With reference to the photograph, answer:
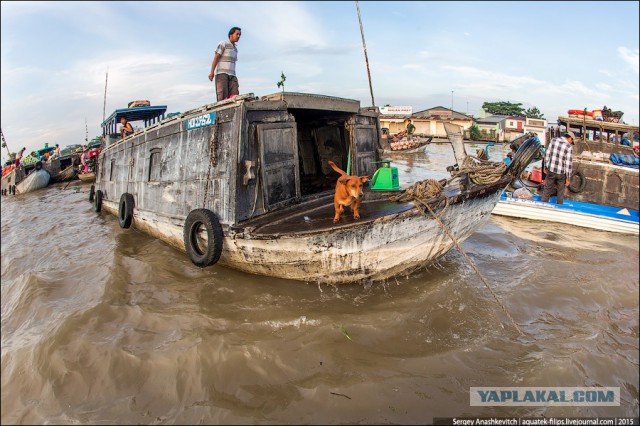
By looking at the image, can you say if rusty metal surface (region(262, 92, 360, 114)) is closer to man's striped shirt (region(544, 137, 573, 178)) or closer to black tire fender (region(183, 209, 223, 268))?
black tire fender (region(183, 209, 223, 268))

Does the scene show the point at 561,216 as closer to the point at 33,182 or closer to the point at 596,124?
the point at 596,124

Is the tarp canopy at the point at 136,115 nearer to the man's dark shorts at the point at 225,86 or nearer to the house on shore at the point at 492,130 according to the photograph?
the man's dark shorts at the point at 225,86

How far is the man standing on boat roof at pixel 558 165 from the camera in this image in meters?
8.27

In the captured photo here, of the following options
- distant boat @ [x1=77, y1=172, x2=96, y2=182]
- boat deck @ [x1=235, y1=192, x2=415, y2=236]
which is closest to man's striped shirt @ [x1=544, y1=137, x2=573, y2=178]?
boat deck @ [x1=235, y1=192, x2=415, y2=236]

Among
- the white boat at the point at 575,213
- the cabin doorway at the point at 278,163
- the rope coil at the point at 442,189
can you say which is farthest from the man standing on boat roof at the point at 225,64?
the white boat at the point at 575,213

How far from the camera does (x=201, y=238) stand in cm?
571

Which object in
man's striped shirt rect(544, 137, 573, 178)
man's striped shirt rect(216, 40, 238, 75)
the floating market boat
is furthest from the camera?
the floating market boat

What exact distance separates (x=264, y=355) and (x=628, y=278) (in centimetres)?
550

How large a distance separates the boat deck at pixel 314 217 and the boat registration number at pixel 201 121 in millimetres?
1769

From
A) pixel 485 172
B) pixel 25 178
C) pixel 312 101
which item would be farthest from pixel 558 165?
pixel 25 178

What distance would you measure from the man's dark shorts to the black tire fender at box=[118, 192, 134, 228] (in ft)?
11.8

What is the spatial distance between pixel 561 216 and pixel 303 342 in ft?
27.5

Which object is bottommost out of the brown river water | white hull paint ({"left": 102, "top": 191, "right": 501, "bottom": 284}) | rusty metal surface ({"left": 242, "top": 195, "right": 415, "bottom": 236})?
the brown river water

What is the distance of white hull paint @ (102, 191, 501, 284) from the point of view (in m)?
4.46
